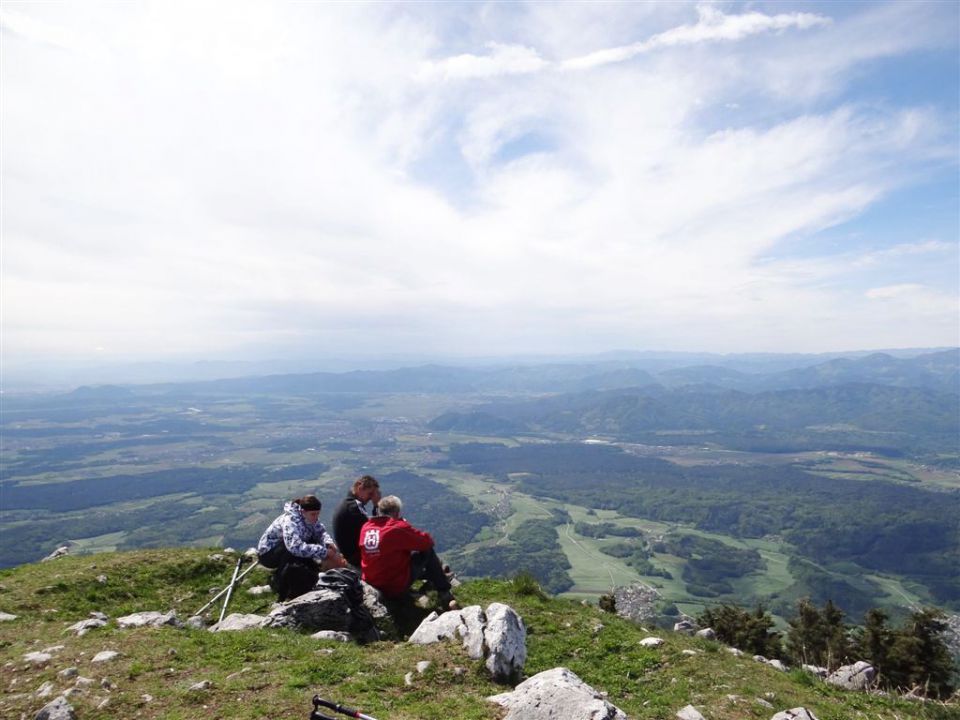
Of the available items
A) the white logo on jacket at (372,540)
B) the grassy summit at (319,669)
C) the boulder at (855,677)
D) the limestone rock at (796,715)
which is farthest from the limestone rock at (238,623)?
the boulder at (855,677)

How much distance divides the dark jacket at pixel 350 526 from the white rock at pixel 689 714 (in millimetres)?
11107

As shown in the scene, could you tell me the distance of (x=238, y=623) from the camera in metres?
14.2

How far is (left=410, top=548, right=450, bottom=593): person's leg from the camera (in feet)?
51.2

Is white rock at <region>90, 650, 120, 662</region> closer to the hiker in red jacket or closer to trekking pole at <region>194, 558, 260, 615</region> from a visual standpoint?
trekking pole at <region>194, 558, 260, 615</region>

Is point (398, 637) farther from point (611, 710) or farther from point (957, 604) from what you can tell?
point (957, 604)

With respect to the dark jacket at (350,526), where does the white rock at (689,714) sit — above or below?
below

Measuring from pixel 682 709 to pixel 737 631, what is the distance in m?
20.0

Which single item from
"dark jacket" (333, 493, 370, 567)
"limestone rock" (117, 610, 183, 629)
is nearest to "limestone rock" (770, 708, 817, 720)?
"dark jacket" (333, 493, 370, 567)

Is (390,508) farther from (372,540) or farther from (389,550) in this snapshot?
(389,550)

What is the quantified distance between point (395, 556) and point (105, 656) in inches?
287

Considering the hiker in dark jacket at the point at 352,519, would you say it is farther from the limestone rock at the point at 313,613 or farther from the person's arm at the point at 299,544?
the limestone rock at the point at 313,613

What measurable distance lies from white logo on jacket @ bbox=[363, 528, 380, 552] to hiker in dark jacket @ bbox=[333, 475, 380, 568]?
182cm

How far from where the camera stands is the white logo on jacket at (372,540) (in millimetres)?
15266

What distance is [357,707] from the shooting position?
949cm
